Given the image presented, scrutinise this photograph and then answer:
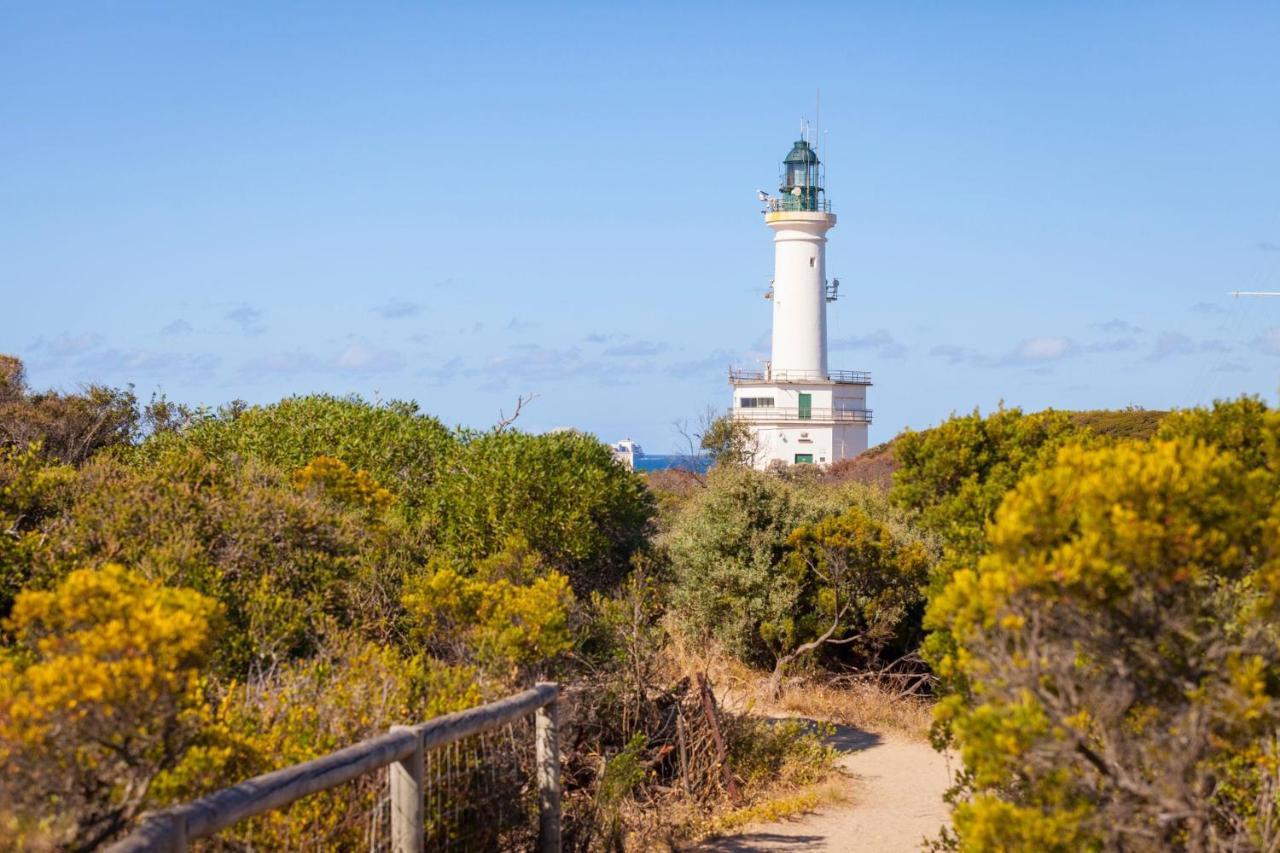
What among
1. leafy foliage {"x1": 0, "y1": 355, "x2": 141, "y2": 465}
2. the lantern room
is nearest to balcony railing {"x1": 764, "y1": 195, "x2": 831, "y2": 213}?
the lantern room

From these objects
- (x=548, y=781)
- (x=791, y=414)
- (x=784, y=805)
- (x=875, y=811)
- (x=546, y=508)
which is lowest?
(x=875, y=811)

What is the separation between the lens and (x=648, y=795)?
9461 millimetres

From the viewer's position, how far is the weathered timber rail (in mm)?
3980

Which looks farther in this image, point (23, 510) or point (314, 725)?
point (23, 510)

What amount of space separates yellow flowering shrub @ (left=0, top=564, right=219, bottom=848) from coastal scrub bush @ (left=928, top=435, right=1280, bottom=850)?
2.51 metres

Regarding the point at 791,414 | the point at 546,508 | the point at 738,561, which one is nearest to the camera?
the point at 546,508

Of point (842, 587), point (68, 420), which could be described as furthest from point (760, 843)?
point (68, 420)

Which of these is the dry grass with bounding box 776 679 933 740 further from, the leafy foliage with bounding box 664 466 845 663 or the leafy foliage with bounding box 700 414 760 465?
the leafy foliage with bounding box 700 414 760 465

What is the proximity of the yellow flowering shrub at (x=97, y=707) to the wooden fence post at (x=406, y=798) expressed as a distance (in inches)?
55.3

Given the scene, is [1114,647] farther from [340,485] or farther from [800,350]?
[800,350]

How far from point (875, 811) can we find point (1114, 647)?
6381mm

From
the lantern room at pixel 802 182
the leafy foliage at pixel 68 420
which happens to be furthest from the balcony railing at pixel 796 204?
the leafy foliage at pixel 68 420

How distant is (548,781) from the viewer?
6.96 m

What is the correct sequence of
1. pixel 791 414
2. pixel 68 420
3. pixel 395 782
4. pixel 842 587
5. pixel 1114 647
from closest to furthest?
pixel 1114 647 < pixel 395 782 < pixel 842 587 < pixel 68 420 < pixel 791 414
